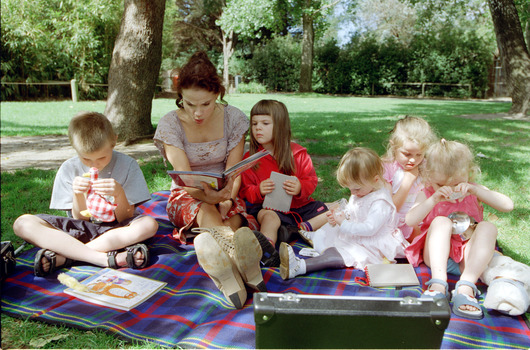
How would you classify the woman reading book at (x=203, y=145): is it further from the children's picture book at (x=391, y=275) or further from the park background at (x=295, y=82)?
the park background at (x=295, y=82)

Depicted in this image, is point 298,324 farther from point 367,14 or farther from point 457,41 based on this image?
point 367,14

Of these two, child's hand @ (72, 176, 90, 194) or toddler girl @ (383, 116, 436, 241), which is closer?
child's hand @ (72, 176, 90, 194)

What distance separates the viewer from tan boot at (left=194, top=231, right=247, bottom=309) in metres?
2.16

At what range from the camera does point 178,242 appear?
310 centimetres

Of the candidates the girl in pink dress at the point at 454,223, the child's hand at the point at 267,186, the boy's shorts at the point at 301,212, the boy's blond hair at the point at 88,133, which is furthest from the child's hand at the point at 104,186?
the girl in pink dress at the point at 454,223

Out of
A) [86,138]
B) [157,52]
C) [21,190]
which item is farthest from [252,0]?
[86,138]

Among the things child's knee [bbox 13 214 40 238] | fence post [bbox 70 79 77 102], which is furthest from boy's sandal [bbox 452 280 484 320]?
fence post [bbox 70 79 77 102]

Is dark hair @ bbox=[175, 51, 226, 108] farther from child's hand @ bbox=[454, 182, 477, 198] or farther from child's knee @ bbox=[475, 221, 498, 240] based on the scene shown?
child's knee @ bbox=[475, 221, 498, 240]

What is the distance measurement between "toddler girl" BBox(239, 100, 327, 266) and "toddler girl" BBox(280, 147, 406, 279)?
508 millimetres

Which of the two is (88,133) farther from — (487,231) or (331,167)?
(331,167)

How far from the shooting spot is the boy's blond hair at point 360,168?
265 centimetres

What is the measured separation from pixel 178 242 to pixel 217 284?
902 millimetres

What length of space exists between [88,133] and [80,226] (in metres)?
0.65

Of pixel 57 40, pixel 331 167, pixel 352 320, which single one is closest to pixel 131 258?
pixel 352 320
